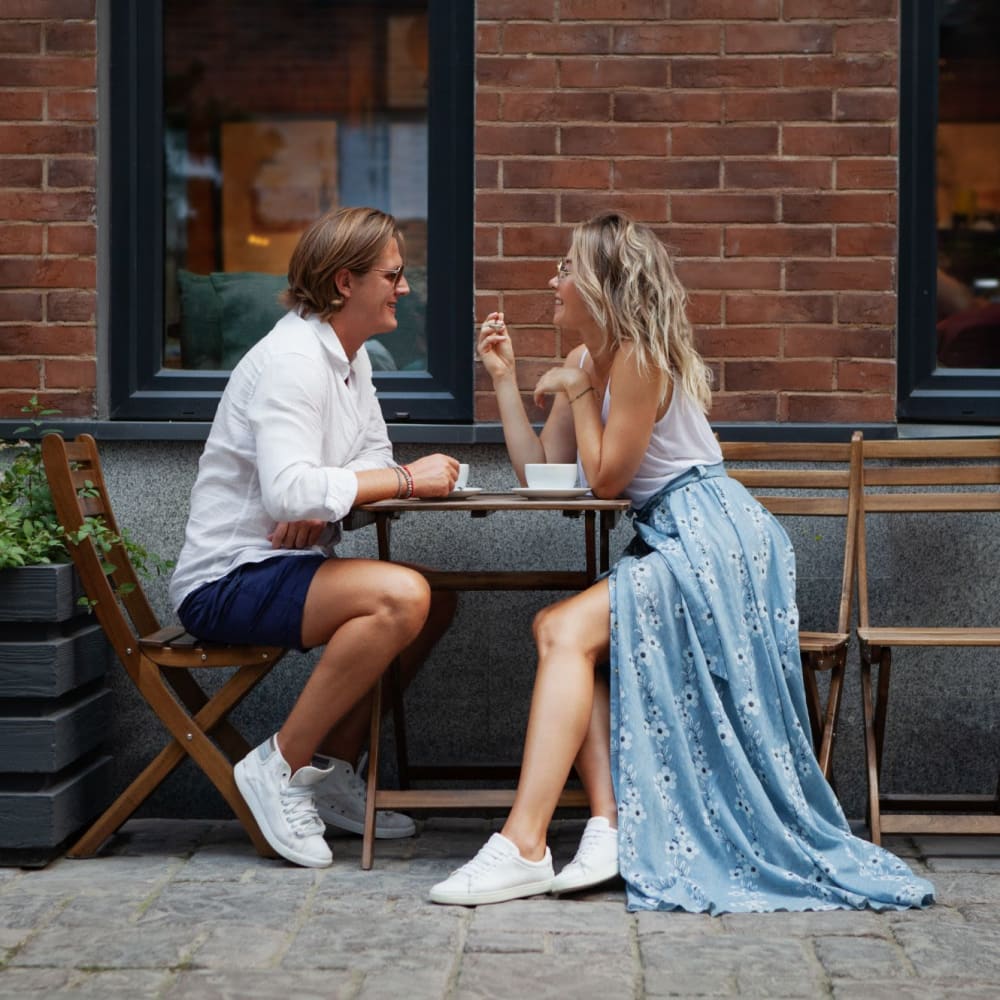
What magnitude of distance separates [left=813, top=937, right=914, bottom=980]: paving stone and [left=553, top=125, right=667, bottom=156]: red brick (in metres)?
2.36

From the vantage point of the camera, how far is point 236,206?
4910mm

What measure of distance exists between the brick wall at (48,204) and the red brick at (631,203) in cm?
142

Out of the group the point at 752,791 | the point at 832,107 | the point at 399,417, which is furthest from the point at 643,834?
the point at 832,107

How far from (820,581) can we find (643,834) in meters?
1.28

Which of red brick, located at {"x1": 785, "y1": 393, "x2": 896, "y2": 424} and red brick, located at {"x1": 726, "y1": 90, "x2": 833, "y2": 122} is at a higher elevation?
red brick, located at {"x1": 726, "y1": 90, "x2": 833, "y2": 122}

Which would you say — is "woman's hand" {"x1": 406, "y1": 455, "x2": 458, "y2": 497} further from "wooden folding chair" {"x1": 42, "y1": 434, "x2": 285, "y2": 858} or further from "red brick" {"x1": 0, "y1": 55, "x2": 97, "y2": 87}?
"red brick" {"x1": 0, "y1": 55, "x2": 97, "y2": 87}

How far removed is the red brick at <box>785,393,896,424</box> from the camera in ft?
15.1

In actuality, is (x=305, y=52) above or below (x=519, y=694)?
above

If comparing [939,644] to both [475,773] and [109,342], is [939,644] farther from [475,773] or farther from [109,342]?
[109,342]

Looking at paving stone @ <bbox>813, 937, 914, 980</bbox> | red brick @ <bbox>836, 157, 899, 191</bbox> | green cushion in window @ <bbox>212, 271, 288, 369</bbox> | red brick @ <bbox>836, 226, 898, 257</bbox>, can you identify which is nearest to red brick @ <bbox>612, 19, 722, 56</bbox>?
red brick @ <bbox>836, 157, 899, 191</bbox>

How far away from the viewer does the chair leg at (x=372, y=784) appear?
3879 millimetres

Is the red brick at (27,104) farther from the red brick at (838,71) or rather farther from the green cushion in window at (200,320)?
the red brick at (838,71)

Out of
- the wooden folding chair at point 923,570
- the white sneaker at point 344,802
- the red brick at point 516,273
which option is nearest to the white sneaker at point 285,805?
the white sneaker at point 344,802

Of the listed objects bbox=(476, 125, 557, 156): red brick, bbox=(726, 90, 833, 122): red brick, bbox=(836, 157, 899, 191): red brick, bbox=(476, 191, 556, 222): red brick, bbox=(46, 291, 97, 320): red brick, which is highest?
bbox=(726, 90, 833, 122): red brick
